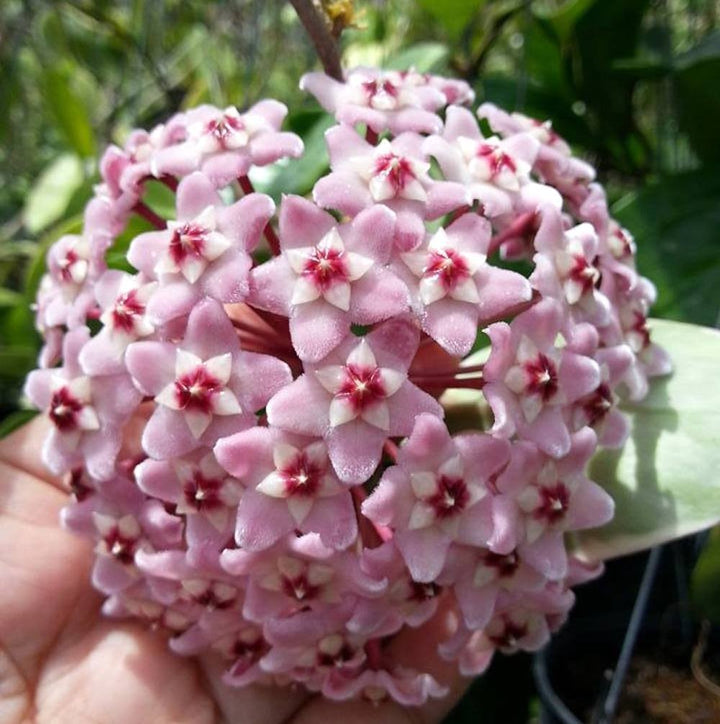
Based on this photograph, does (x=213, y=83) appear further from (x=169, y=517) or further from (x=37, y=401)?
(x=169, y=517)

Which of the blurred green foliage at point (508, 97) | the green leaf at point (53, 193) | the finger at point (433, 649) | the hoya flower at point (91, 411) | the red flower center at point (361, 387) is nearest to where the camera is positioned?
the red flower center at point (361, 387)

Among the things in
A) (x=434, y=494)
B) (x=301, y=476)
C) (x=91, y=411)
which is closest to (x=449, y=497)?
(x=434, y=494)

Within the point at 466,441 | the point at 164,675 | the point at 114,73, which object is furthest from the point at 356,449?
the point at 114,73

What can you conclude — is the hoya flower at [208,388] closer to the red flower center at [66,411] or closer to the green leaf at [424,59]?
the red flower center at [66,411]

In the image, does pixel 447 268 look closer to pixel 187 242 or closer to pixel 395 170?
pixel 395 170

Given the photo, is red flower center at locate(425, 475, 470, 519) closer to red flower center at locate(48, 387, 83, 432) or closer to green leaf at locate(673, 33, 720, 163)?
red flower center at locate(48, 387, 83, 432)

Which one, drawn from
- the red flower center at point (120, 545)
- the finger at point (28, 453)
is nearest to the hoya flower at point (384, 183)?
the red flower center at point (120, 545)
